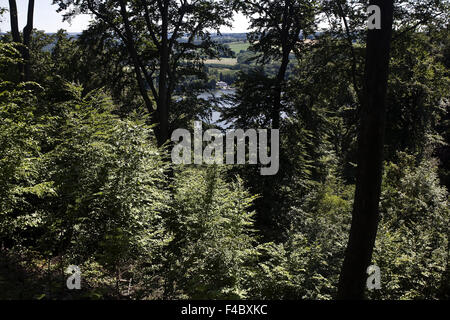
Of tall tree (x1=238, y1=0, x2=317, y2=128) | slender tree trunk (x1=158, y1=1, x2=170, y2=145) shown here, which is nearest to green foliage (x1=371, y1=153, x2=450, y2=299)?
tall tree (x1=238, y1=0, x2=317, y2=128)

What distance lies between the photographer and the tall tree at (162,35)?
1235 centimetres

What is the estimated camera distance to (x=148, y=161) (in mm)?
5547

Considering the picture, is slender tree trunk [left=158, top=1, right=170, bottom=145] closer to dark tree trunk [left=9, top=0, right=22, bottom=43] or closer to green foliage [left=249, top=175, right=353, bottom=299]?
dark tree trunk [left=9, top=0, right=22, bottom=43]

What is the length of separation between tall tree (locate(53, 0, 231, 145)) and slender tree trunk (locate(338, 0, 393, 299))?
8562mm

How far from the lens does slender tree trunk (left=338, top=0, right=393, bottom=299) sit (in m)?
4.72

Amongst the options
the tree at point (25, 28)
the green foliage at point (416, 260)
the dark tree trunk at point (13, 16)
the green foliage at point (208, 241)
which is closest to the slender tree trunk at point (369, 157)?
the green foliage at point (416, 260)

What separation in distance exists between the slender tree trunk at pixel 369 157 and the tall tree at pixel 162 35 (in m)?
8.56

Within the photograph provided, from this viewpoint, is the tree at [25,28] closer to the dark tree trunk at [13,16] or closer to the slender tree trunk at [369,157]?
the dark tree trunk at [13,16]

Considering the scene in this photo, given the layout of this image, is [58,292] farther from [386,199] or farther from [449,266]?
[386,199]

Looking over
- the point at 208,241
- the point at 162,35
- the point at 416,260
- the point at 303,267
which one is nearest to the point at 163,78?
the point at 162,35

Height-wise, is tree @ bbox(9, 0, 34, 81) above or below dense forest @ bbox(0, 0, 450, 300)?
above

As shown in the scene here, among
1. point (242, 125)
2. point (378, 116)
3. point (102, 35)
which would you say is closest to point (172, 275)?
point (378, 116)
